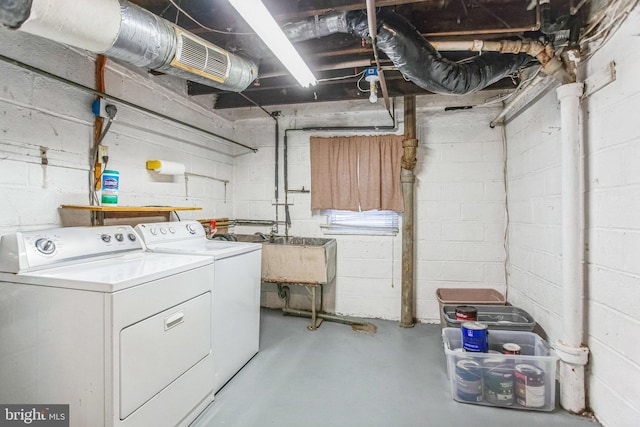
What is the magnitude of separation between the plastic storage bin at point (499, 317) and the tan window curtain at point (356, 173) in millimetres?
1161

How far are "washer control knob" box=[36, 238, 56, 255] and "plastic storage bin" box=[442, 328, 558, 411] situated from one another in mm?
2379

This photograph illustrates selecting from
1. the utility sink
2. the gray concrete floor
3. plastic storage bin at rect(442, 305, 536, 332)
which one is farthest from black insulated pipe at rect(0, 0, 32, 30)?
plastic storage bin at rect(442, 305, 536, 332)

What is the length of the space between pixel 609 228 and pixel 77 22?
2.81 meters

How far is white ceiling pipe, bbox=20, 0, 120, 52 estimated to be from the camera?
4.13ft

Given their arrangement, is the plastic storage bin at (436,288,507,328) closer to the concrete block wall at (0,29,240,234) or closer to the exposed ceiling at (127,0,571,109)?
the exposed ceiling at (127,0,571,109)

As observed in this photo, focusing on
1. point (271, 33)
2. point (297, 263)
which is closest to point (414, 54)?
point (271, 33)

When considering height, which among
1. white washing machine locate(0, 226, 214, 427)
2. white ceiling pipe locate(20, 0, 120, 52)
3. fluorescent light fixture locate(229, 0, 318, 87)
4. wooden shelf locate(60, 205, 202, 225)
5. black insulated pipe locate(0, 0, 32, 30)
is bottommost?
white washing machine locate(0, 226, 214, 427)

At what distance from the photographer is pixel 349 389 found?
2.11 m

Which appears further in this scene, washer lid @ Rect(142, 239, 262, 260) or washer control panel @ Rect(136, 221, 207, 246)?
washer control panel @ Rect(136, 221, 207, 246)

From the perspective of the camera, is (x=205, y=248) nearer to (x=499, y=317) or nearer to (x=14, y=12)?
(x=14, y=12)

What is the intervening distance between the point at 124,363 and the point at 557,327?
262cm

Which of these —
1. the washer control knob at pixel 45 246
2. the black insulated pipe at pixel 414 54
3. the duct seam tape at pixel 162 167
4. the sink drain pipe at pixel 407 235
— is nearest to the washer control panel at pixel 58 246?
the washer control knob at pixel 45 246

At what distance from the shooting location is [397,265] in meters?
3.38

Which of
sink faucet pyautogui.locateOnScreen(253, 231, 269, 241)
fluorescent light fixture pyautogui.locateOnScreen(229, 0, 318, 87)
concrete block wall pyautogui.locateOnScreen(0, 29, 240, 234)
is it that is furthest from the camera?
sink faucet pyautogui.locateOnScreen(253, 231, 269, 241)
